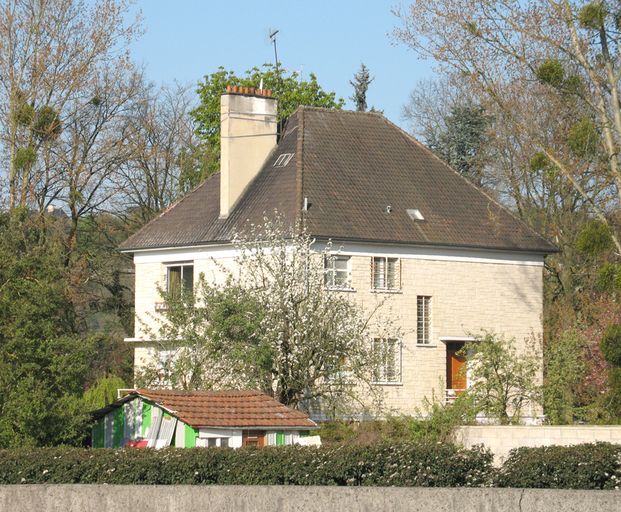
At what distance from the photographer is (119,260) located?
56906 mm

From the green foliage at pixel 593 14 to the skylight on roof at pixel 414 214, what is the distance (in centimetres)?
1197

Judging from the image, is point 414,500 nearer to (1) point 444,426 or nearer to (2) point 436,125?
(1) point 444,426

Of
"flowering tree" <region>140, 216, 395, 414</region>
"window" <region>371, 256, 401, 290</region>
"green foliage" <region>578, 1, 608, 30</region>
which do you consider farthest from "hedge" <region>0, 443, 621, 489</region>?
"window" <region>371, 256, 401, 290</region>

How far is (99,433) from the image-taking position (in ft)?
93.7

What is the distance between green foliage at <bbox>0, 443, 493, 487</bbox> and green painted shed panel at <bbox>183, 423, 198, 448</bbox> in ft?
25.7

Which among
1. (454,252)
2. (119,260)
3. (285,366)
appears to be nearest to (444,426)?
(285,366)

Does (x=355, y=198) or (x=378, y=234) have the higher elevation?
(x=355, y=198)

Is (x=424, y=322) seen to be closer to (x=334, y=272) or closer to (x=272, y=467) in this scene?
(x=334, y=272)

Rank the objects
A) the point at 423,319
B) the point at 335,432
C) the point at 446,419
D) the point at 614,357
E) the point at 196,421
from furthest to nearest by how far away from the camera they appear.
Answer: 1. the point at 423,319
2. the point at 614,357
3. the point at 446,419
4. the point at 335,432
5. the point at 196,421

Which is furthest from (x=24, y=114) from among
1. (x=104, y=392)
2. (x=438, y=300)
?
(x=438, y=300)

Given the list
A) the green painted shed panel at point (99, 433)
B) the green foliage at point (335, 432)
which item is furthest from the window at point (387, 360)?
the green painted shed panel at point (99, 433)

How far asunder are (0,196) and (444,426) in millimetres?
21091

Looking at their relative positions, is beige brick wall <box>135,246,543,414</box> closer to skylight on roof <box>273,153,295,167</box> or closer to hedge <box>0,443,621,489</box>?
skylight on roof <box>273,153,295,167</box>

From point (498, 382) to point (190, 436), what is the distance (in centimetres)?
1080
